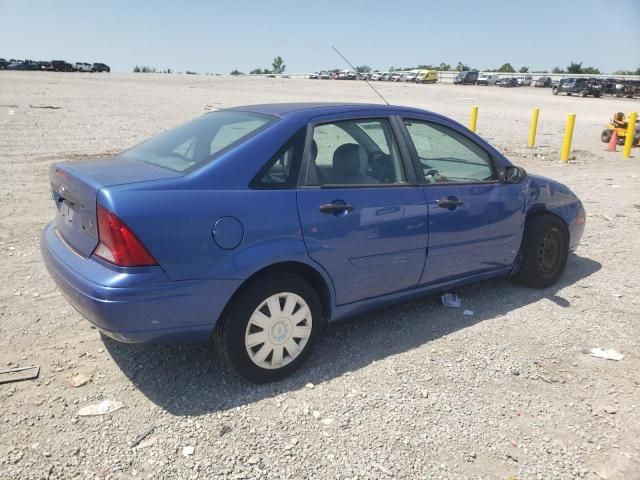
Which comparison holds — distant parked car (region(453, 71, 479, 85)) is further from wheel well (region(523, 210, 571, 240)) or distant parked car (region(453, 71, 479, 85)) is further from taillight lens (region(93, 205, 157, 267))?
taillight lens (region(93, 205, 157, 267))

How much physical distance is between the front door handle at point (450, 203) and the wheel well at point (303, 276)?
1.11 meters

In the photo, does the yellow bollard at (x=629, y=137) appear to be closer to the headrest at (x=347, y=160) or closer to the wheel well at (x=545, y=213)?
the wheel well at (x=545, y=213)

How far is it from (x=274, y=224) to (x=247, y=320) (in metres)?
0.58

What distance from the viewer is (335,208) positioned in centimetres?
344

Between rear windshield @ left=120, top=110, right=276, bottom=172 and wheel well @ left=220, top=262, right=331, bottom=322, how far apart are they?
750 mm

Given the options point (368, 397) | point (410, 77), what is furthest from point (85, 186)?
point (410, 77)

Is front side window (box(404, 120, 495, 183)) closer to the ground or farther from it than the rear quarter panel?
farther from it

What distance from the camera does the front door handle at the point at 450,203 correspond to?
4.01m

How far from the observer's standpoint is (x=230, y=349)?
3.20 meters

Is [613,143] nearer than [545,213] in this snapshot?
No

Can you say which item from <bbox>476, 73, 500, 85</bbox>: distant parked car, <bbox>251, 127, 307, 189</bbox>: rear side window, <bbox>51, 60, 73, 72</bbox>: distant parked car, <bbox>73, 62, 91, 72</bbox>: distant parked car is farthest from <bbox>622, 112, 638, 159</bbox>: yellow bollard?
<bbox>73, 62, 91, 72</bbox>: distant parked car

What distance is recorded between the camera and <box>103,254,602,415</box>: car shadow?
3.31 m

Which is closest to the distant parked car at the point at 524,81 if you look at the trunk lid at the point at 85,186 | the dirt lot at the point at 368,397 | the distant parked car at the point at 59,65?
the distant parked car at the point at 59,65

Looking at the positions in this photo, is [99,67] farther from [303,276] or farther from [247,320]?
[247,320]
